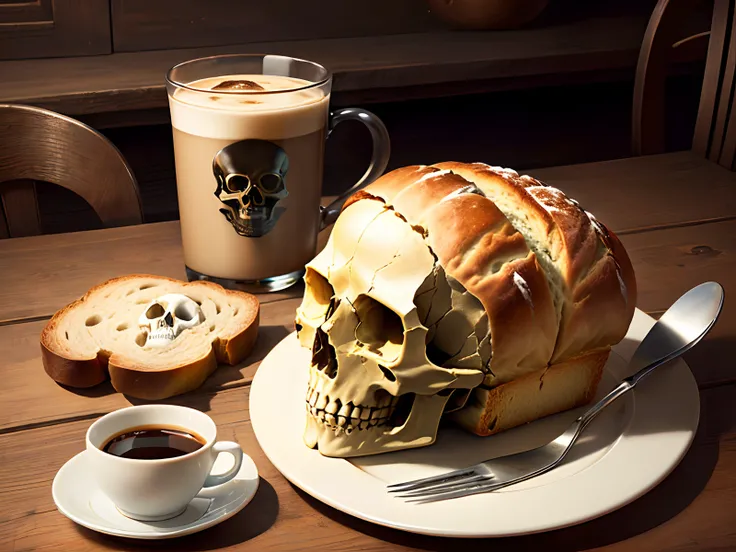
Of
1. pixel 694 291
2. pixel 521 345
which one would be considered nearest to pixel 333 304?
pixel 521 345

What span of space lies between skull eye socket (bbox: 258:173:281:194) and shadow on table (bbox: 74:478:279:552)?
467 millimetres

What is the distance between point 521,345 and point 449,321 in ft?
0.24

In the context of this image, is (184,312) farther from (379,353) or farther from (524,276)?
(524,276)

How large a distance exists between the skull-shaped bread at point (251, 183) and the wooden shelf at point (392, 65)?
1.00m

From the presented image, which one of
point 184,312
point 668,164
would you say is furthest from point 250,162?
point 668,164

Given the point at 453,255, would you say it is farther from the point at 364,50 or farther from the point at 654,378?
the point at 364,50

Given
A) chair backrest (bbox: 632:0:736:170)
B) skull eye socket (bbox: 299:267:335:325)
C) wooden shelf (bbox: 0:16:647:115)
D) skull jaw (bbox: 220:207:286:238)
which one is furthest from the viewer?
wooden shelf (bbox: 0:16:647:115)

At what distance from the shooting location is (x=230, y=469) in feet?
2.67

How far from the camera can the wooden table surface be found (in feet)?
2.54

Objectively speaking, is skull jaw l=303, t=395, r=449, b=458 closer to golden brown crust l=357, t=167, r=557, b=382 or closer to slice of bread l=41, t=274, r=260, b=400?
golden brown crust l=357, t=167, r=557, b=382

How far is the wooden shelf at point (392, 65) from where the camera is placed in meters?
2.04

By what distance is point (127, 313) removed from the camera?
1117 mm

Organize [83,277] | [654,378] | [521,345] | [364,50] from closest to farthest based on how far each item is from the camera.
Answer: [521,345]
[654,378]
[83,277]
[364,50]

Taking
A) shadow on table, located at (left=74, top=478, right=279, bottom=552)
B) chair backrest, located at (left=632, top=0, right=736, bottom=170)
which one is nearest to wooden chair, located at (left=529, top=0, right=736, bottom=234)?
chair backrest, located at (left=632, top=0, right=736, bottom=170)
